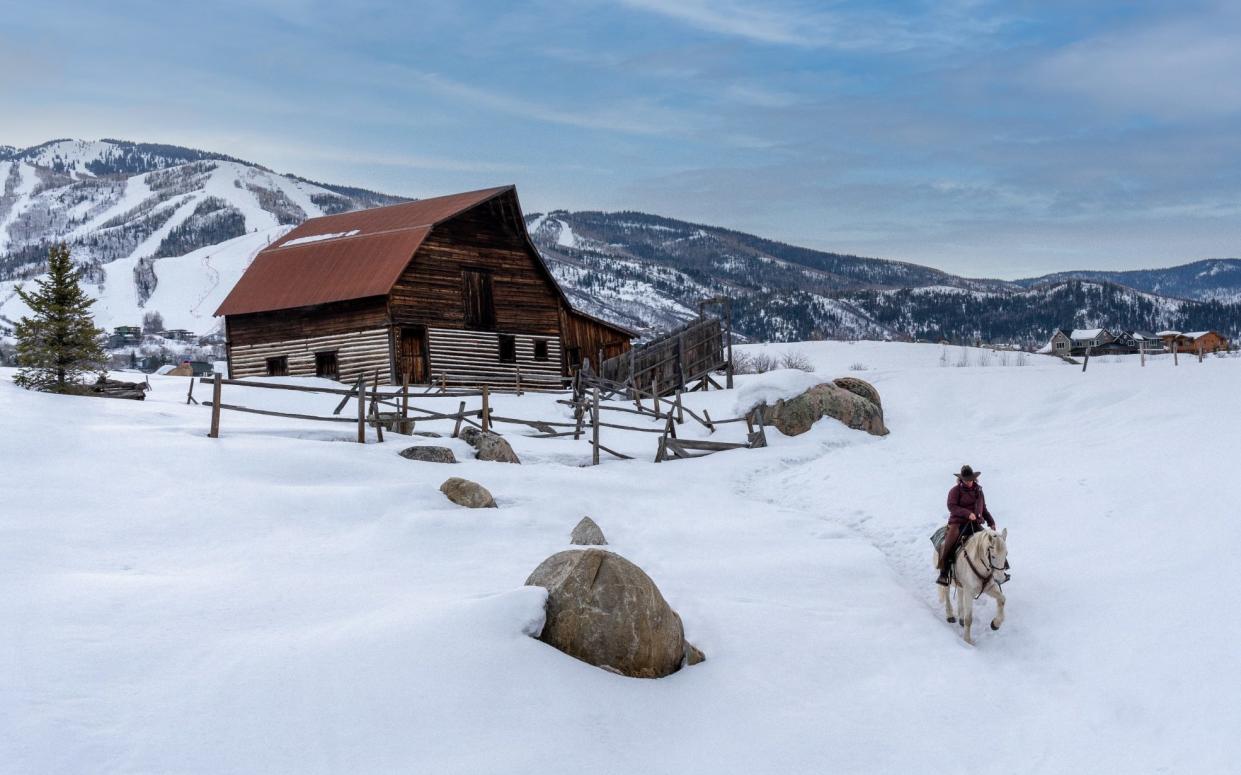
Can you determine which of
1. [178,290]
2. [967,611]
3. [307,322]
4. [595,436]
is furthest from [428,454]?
[178,290]

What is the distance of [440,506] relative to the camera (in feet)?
48.5

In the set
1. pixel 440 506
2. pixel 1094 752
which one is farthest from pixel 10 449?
pixel 1094 752

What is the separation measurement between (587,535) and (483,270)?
2460 cm

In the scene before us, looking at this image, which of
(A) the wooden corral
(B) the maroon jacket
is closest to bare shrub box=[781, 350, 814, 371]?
(A) the wooden corral

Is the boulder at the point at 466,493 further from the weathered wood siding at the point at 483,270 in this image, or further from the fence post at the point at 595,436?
the weathered wood siding at the point at 483,270

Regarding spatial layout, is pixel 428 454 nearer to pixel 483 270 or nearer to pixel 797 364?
pixel 483 270

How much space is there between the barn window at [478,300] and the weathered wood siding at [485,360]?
43 cm

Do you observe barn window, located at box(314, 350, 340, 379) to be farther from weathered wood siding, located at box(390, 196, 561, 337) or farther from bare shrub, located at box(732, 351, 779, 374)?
bare shrub, located at box(732, 351, 779, 374)

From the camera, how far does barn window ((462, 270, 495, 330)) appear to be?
3641 cm

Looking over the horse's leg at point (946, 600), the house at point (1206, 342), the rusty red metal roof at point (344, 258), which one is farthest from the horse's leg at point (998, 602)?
the house at point (1206, 342)

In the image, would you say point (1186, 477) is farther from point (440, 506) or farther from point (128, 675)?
point (128, 675)

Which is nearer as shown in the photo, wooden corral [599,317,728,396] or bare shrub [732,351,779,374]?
wooden corral [599,317,728,396]

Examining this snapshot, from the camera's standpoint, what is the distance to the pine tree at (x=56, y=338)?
2397 centimetres

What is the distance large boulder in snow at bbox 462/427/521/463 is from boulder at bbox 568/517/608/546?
6.56m
